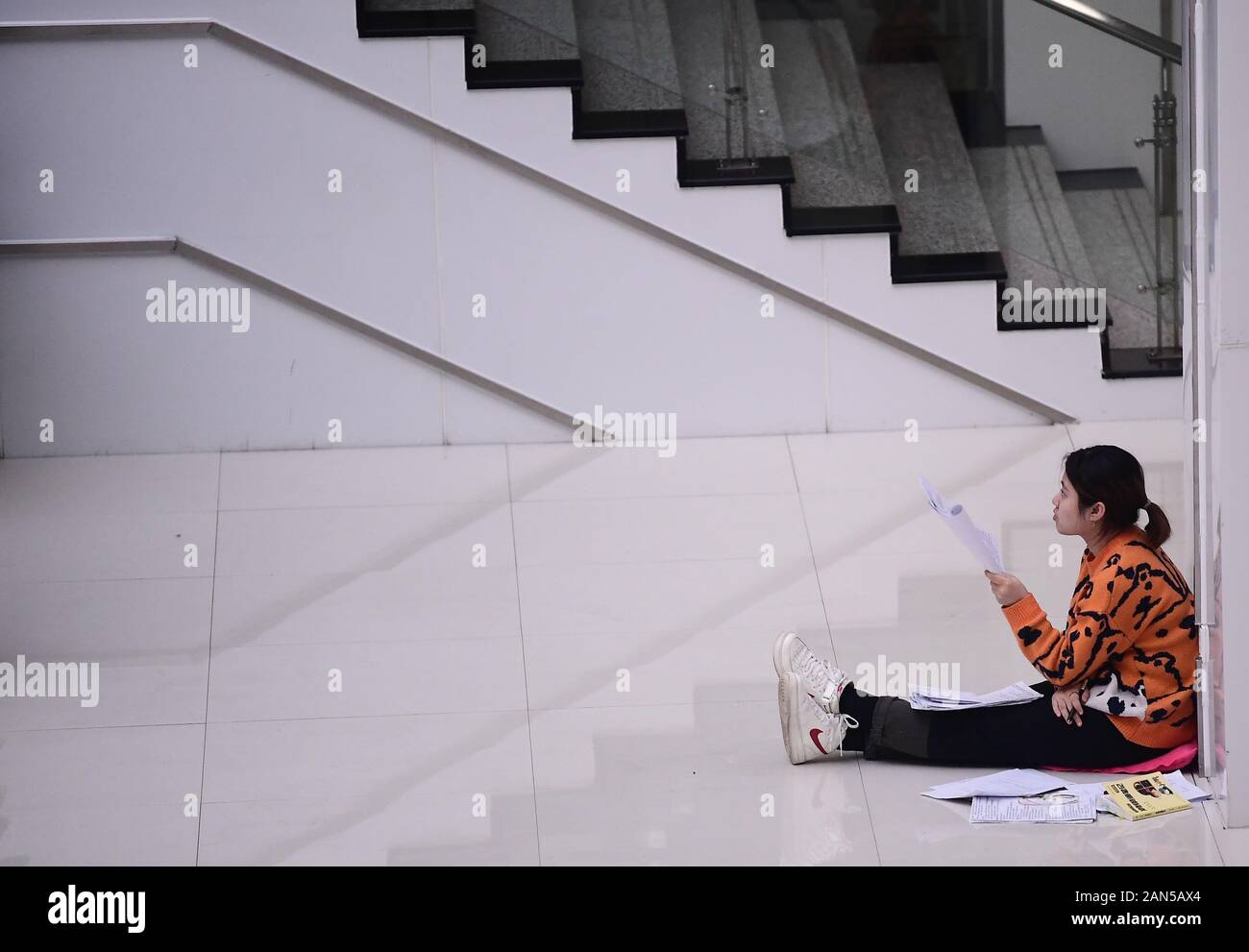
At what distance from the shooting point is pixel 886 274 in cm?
668

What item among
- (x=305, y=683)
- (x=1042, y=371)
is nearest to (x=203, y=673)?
(x=305, y=683)

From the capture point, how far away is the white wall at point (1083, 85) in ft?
21.5

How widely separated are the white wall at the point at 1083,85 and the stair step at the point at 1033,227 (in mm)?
133

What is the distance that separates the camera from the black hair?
396cm

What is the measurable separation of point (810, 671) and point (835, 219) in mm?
2814

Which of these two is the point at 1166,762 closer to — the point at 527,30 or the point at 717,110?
the point at 717,110

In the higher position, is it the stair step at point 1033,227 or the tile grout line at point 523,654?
the stair step at point 1033,227

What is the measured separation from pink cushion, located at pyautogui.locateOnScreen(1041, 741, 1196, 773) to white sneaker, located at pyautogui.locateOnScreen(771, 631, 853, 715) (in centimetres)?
56

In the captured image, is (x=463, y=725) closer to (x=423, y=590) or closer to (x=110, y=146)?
(x=423, y=590)

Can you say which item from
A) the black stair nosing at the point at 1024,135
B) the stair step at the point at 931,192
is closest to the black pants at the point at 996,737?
the stair step at the point at 931,192

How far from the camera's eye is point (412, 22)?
6.49m

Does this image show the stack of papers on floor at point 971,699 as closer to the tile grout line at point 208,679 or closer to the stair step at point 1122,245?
the tile grout line at point 208,679

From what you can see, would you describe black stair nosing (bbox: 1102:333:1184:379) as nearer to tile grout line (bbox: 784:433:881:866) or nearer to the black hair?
tile grout line (bbox: 784:433:881:866)

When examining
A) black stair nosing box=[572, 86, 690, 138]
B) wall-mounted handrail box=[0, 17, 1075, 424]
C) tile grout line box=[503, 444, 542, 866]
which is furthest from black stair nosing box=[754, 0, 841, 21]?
tile grout line box=[503, 444, 542, 866]
